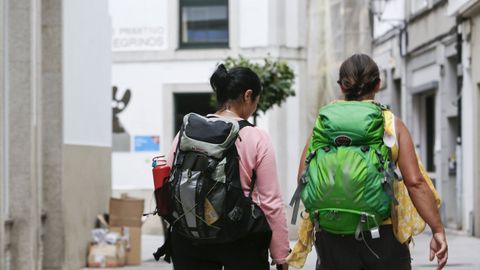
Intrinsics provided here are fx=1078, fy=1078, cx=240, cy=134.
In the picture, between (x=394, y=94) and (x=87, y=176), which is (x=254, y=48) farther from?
(x=87, y=176)

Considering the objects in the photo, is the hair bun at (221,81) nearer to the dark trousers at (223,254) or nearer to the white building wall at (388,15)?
the dark trousers at (223,254)

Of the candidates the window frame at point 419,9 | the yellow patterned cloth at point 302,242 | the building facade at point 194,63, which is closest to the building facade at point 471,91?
the window frame at point 419,9

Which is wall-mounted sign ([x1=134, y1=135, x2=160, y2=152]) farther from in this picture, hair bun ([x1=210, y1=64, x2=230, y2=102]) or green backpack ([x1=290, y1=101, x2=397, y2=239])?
green backpack ([x1=290, y1=101, x2=397, y2=239])

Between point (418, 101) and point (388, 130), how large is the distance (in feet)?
61.0

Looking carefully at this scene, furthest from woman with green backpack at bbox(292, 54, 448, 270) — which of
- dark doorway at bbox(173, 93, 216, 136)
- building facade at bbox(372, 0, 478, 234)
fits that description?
dark doorway at bbox(173, 93, 216, 136)

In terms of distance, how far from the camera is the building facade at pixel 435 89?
749 inches

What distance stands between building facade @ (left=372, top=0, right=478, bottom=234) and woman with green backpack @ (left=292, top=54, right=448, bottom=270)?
13.6 m

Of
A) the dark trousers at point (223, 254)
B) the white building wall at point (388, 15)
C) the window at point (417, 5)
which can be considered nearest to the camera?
the dark trousers at point (223, 254)

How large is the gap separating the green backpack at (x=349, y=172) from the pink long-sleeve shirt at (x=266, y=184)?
38cm

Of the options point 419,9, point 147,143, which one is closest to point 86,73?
point 419,9

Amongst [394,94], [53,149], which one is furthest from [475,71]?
[53,149]

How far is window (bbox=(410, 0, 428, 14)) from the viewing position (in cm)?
2185

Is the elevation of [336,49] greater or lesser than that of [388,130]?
greater

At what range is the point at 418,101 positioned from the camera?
23.1 metres
